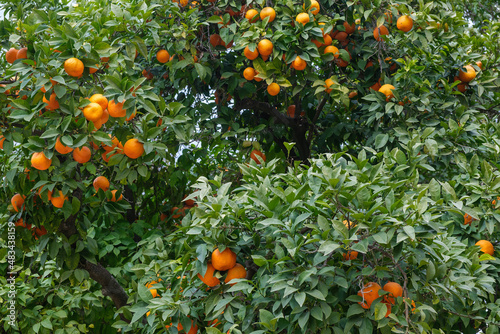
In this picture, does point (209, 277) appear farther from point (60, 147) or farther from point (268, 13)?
point (268, 13)

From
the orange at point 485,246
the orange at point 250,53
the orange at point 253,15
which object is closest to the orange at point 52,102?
the orange at point 250,53

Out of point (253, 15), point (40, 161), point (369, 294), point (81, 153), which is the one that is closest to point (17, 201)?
point (40, 161)

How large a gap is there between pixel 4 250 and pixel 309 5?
235 centimetres

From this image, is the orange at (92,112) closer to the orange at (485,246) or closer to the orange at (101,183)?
the orange at (101,183)

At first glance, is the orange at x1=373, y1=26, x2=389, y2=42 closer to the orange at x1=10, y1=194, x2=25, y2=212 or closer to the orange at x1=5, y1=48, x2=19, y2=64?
the orange at x1=5, y1=48, x2=19, y2=64

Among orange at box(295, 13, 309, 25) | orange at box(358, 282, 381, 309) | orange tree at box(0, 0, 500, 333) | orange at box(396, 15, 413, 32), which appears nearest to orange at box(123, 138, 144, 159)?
orange tree at box(0, 0, 500, 333)

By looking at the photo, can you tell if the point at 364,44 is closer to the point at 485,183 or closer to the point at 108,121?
the point at 485,183

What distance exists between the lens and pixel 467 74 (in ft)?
9.69

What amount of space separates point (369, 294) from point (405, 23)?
1.91m

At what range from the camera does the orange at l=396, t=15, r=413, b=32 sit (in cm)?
294

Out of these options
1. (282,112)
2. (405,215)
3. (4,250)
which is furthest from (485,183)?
(4,250)

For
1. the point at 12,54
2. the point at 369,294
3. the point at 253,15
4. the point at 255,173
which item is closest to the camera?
the point at 369,294

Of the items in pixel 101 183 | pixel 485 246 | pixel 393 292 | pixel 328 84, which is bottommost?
pixel 101 183

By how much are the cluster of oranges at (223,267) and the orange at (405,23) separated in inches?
76.0
